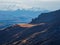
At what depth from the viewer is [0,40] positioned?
90062mm

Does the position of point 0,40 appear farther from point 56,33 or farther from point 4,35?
point 56,33

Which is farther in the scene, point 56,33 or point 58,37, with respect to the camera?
point 56,33

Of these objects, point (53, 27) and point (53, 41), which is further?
point (53, 27)

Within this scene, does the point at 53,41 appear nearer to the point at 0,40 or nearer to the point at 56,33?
the point at 56,33

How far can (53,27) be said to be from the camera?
Result: 78125mm

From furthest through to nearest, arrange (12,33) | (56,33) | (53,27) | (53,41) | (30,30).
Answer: (12,33)
(30,30)
(53,27)
(56,33)
(53,41)

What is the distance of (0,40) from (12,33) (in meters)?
6.92

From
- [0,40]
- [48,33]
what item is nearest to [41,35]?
[48,33]

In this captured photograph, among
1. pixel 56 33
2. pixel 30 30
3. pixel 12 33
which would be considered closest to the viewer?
pixel 56 33

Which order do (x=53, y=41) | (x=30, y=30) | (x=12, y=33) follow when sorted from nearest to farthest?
(x=53, y=41) < (x=30, y=30) < (x=12, y=33)

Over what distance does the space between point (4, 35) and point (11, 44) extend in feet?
72.2

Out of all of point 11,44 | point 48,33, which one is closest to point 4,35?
point 11,44

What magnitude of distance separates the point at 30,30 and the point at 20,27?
1132cm

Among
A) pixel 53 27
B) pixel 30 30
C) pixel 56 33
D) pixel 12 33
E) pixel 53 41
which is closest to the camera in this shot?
pixel 53 41
